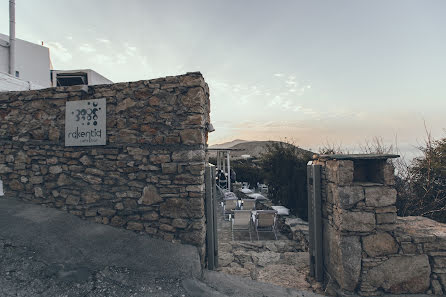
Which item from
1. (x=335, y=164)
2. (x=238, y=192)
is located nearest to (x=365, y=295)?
(x=335, y=164)

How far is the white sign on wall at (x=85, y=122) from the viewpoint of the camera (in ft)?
13.1

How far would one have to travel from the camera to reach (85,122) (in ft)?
13.3

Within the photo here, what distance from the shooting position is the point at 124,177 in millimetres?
3893

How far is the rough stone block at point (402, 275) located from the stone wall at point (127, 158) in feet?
9.06

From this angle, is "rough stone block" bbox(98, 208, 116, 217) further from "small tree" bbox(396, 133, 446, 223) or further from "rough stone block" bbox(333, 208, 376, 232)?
"small tree" bbox(396, 133, 446, 223)

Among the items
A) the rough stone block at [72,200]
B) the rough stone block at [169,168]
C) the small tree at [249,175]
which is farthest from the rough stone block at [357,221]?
the small tree at [249,175]

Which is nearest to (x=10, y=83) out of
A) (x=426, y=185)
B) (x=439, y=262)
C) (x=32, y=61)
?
(x=32, y=61)

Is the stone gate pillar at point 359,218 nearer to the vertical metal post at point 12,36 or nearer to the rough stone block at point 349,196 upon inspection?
the rough stone block at point 349,196

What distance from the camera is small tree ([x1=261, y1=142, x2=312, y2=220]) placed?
22.8ft

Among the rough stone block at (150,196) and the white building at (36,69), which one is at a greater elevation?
the white building at (36,69)

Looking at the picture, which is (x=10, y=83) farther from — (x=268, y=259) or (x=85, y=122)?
(x=268, y=259)

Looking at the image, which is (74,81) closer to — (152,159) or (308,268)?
(152,159)

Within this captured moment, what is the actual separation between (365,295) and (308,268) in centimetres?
120

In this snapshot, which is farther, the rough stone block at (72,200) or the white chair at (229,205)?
the white chair at (229,205)
